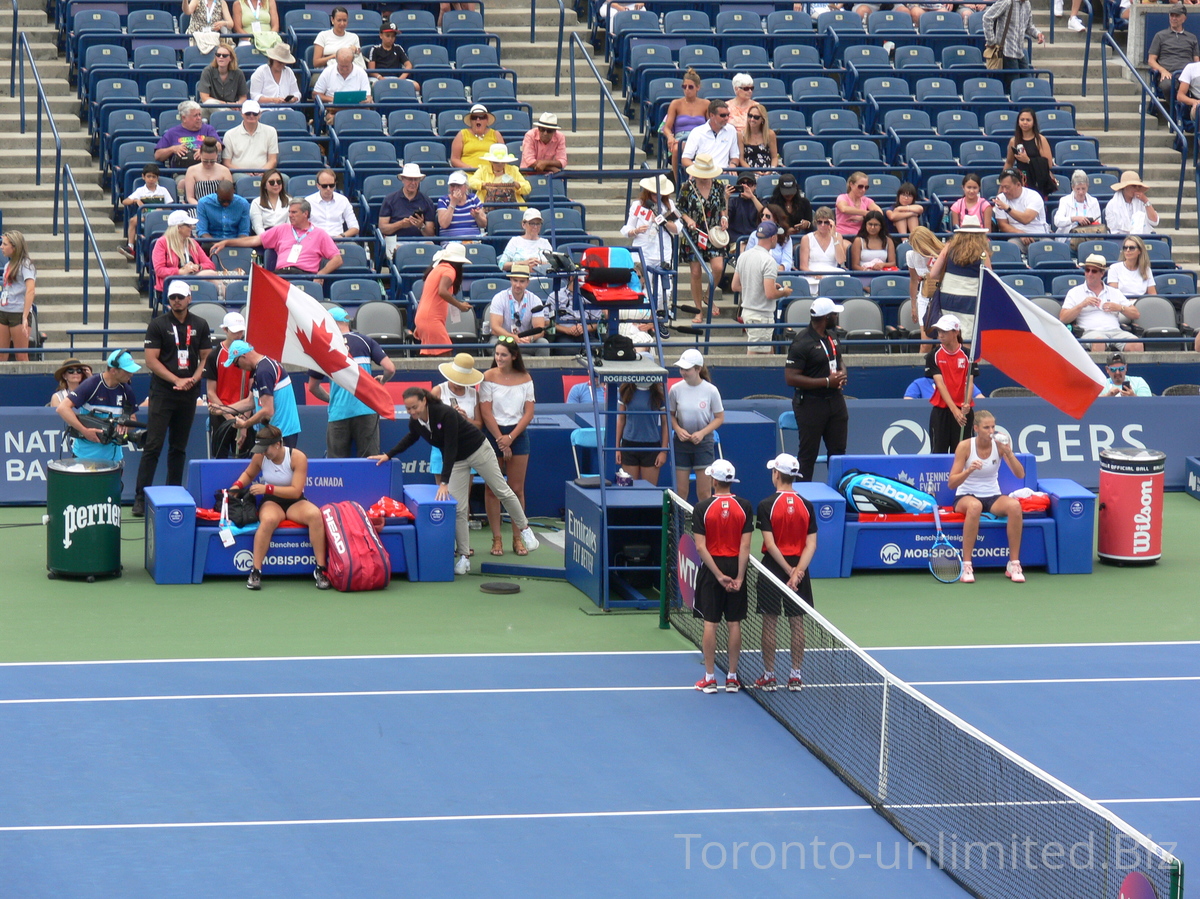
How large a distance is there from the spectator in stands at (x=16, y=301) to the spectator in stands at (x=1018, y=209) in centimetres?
1169


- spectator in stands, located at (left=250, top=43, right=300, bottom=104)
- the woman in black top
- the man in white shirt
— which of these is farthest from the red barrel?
spectator in stands, located at (left=250, top=43, right=300, bottom=104)

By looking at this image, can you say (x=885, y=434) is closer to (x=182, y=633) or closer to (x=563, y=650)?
(x=563, y=650)

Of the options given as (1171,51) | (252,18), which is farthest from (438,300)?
(1171,51)

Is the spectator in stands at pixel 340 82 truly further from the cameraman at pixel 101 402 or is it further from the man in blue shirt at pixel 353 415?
the cameraman at pixel 101 402

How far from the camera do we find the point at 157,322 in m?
17.0

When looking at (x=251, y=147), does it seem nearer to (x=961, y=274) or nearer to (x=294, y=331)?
(x=294, y=331)

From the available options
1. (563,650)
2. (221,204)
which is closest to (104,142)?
(221,204)

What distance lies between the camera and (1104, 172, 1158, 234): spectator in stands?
75.0ft

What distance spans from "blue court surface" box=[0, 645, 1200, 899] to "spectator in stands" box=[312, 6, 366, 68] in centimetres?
1176

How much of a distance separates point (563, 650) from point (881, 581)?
3677 mm

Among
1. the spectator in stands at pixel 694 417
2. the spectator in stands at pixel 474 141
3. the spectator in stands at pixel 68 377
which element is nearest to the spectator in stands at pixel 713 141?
the spectator in stands at pixel 474 141

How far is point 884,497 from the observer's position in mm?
16391

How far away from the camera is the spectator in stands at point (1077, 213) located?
22922 mm

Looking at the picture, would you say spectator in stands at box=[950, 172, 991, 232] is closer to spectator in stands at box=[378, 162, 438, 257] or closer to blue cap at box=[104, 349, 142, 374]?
spectator in stands at box=[378, 162, 438, 257]
